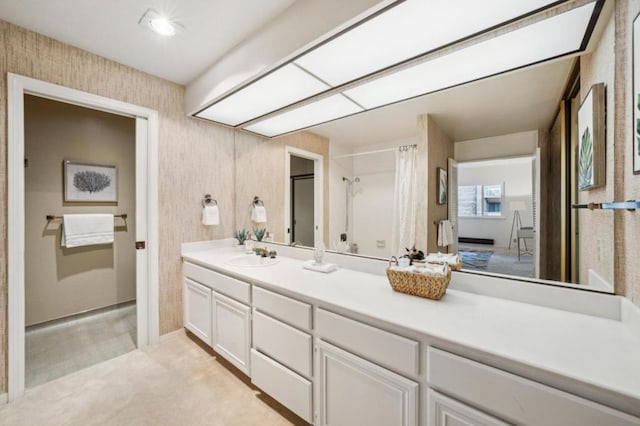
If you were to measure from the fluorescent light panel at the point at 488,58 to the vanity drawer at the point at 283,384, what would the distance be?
5.80 feet

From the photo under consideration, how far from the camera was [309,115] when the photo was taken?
80.0 inches

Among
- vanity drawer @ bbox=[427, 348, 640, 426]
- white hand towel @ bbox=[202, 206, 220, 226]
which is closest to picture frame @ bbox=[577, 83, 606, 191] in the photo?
vanity drawer @ bbox=[427, 348, 640, 426]

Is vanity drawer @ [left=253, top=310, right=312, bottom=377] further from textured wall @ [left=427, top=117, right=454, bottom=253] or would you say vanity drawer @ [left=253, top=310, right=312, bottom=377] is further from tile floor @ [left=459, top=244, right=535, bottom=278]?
tile floor @ [left=459, top=244, right=535, bottom=278]

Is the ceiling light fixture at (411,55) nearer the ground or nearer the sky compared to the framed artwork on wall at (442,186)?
nearer the sky

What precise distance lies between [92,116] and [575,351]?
168 inches

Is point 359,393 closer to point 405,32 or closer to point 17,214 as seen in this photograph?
point 405,32

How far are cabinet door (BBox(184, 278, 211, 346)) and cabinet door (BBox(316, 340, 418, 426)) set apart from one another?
3.93 feet

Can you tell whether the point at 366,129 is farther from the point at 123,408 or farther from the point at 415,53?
the point at 123,408

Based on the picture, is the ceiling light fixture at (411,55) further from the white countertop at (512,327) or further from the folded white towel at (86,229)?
the folded white towel at (86,229)

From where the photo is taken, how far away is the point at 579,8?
3.16 ft

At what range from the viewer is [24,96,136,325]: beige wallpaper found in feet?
8.18

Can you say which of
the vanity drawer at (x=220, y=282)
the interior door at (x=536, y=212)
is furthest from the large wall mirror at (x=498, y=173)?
the vanity drawer at (x=220, y=282)

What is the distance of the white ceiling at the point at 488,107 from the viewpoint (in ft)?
3.60

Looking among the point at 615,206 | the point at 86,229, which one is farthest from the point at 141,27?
the point at 615,206
